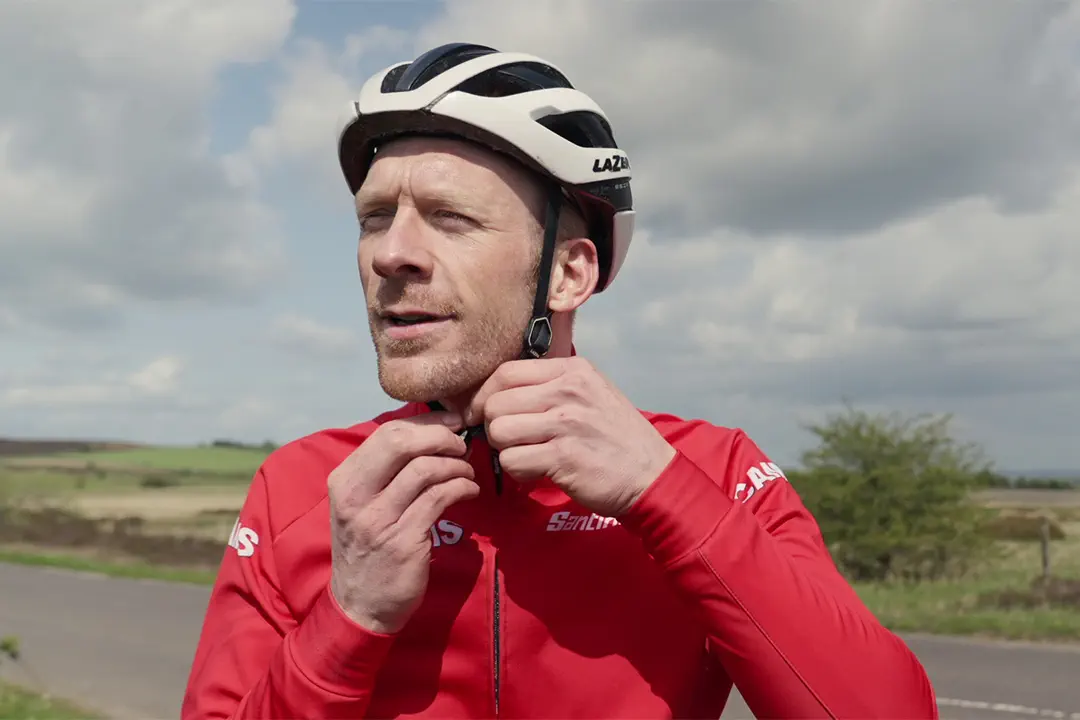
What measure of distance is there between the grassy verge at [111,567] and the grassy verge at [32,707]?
1056 cm

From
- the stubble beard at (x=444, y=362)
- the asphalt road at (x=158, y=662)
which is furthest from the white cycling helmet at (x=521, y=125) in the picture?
the asphalt road at (x=158, y=662)

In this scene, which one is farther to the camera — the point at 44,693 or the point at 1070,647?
the point at 1070,647

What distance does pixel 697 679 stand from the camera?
2.34 metres

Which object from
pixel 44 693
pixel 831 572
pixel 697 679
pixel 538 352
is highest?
pixel 538 352

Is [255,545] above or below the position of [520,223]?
below

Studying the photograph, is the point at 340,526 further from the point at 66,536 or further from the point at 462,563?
the point at 66,536

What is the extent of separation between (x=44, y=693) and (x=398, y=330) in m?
9.62

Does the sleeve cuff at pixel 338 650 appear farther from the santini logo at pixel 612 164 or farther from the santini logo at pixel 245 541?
the santini logo at pixel 612 164

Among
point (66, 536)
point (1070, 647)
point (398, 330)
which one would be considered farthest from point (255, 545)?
point (66, 536)

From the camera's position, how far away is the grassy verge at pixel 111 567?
68.6 feet

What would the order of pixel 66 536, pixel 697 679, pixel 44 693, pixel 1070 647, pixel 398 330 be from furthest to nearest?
pixel 66 536 < pixel 1070 647 < pixel 44 693 < pixel 697 679 < pixel 398 330

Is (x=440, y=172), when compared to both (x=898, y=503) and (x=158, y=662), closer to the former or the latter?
(x=158, y=662)

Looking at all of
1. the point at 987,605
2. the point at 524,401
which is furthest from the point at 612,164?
the point at 987,605

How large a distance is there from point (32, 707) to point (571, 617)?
8274 millimetres
